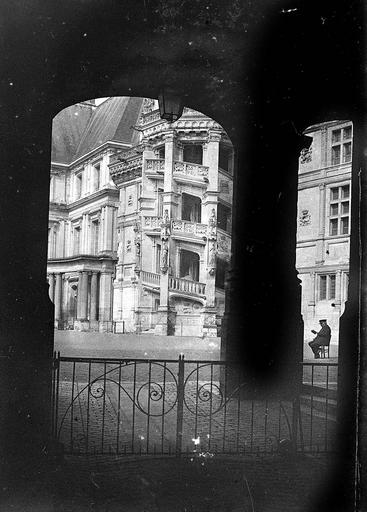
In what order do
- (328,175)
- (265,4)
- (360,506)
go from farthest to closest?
(328,175)
(265,4)
(360,506)

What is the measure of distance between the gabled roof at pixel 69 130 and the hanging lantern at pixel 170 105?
0.84m

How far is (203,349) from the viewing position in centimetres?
Answer: 660

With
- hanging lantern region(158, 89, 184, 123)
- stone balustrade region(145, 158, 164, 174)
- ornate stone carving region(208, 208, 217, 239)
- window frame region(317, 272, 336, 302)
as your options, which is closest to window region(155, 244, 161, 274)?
ornate stone carving region(208, 208, 217, 239)

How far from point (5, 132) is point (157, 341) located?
2851 mm

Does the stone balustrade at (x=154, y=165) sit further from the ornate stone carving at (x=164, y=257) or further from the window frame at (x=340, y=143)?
the window frame at (x=340, y=143)

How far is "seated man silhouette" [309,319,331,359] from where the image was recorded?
5.57 m

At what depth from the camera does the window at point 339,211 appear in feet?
18.5

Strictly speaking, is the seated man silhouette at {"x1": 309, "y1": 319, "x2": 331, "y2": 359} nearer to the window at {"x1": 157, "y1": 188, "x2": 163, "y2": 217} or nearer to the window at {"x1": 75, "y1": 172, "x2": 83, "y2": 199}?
the window at {"x1": 157, "y1": 188, "x2": 163, "y2": 217}

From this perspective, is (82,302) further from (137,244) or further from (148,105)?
(148,105)

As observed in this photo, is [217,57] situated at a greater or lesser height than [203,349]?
greater

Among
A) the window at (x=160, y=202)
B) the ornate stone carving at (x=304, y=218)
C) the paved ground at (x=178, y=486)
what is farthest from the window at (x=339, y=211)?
the window at (x=160, y=202)

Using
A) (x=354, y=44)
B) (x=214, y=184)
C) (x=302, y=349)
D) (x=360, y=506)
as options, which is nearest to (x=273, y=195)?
(x=214, y=184)

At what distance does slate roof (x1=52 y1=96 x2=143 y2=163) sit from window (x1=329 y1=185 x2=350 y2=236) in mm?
2746

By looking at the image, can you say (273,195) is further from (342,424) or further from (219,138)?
(342,424)
